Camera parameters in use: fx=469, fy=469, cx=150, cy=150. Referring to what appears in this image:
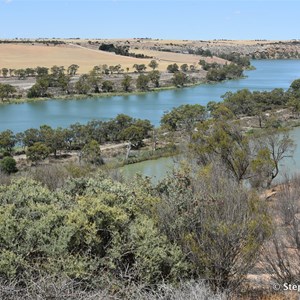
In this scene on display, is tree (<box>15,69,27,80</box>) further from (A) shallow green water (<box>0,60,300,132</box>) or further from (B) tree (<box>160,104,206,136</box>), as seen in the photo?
(B) tree (<box>160,104,206,136</box>)

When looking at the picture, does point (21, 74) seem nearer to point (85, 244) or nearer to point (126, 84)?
point (126, 84)

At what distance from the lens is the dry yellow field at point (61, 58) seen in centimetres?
8519

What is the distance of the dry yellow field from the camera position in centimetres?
8519

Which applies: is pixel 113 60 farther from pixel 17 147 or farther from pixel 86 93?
pixel 17 147

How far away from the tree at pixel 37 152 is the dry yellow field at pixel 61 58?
55.0 metres

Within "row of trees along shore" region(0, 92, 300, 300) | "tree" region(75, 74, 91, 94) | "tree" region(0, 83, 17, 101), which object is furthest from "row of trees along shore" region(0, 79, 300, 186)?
"tree" region(0, 83, 17, 101)

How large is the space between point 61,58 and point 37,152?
2786 inches

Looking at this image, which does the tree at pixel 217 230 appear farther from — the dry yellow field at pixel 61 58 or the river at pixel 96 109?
the dry yellow field at pixel 61 58

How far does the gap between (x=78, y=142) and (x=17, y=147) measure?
12.8 ft

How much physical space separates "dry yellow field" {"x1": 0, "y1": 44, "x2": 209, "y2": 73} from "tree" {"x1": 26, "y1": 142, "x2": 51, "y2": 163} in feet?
180

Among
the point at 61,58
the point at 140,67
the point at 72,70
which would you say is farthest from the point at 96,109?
the point at 61,58

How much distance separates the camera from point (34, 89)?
58.5 meters

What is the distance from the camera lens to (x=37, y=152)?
1043 inches

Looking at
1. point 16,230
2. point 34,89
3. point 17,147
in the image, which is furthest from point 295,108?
point 16,230
